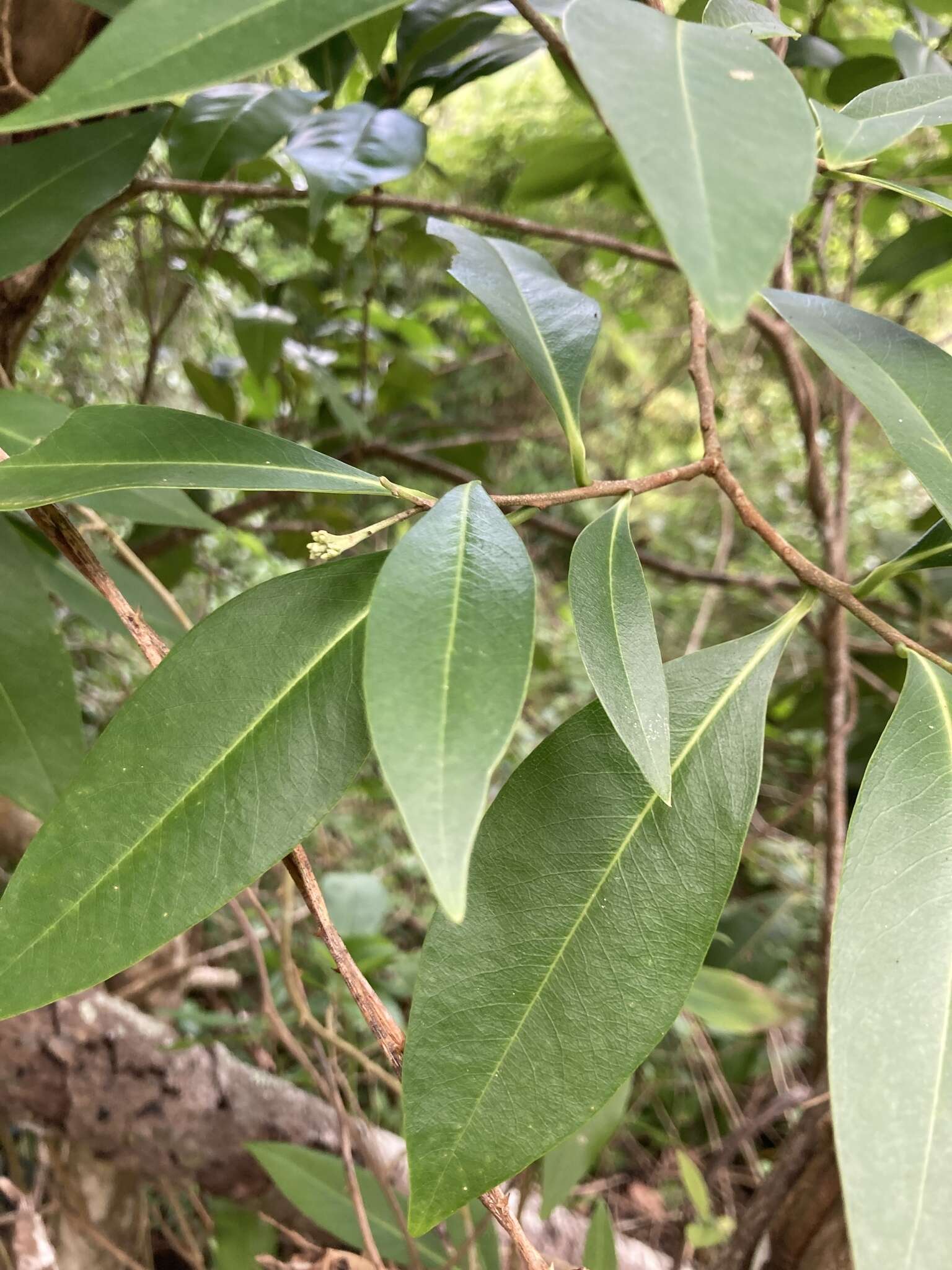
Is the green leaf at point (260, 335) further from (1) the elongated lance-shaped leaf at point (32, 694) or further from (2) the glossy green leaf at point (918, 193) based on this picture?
(2) the glossy green leaf at point (918, 193)

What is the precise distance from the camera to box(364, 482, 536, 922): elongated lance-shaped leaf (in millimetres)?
170

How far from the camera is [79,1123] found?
0.64m

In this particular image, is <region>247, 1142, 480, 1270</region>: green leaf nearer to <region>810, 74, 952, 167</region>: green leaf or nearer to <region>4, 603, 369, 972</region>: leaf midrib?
<region>4, 603, 369, 972</region>: leaf midrib

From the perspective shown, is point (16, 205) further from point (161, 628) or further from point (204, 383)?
point (204, 383)

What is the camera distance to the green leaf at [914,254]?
568mm

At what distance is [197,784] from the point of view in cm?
27

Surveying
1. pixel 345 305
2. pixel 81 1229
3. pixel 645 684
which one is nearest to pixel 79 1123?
pixel 81 1229

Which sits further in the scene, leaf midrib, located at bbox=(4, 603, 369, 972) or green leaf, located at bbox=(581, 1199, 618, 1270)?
green leaf, located at bbox=(581, 1199, 618, 1270)

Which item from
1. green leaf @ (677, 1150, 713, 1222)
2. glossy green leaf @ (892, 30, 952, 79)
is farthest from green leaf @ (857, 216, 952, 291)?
green leaf @ (677, 1150, 713, 1222)

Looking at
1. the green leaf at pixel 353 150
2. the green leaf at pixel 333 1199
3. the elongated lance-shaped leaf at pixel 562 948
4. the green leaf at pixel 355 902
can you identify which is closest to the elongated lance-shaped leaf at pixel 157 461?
the elongated lance-shaped leaf at pixel 562 948

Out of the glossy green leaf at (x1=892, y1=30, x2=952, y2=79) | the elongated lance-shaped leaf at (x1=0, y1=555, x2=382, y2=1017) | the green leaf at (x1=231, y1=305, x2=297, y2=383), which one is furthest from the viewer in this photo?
the green leaf at (x1=231, y1=305, x2=297, y2=383)

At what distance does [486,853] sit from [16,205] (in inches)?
15.2

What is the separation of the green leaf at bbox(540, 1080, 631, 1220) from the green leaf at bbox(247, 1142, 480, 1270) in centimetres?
9

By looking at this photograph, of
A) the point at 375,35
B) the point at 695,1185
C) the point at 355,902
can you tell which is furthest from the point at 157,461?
the point at 355,902
